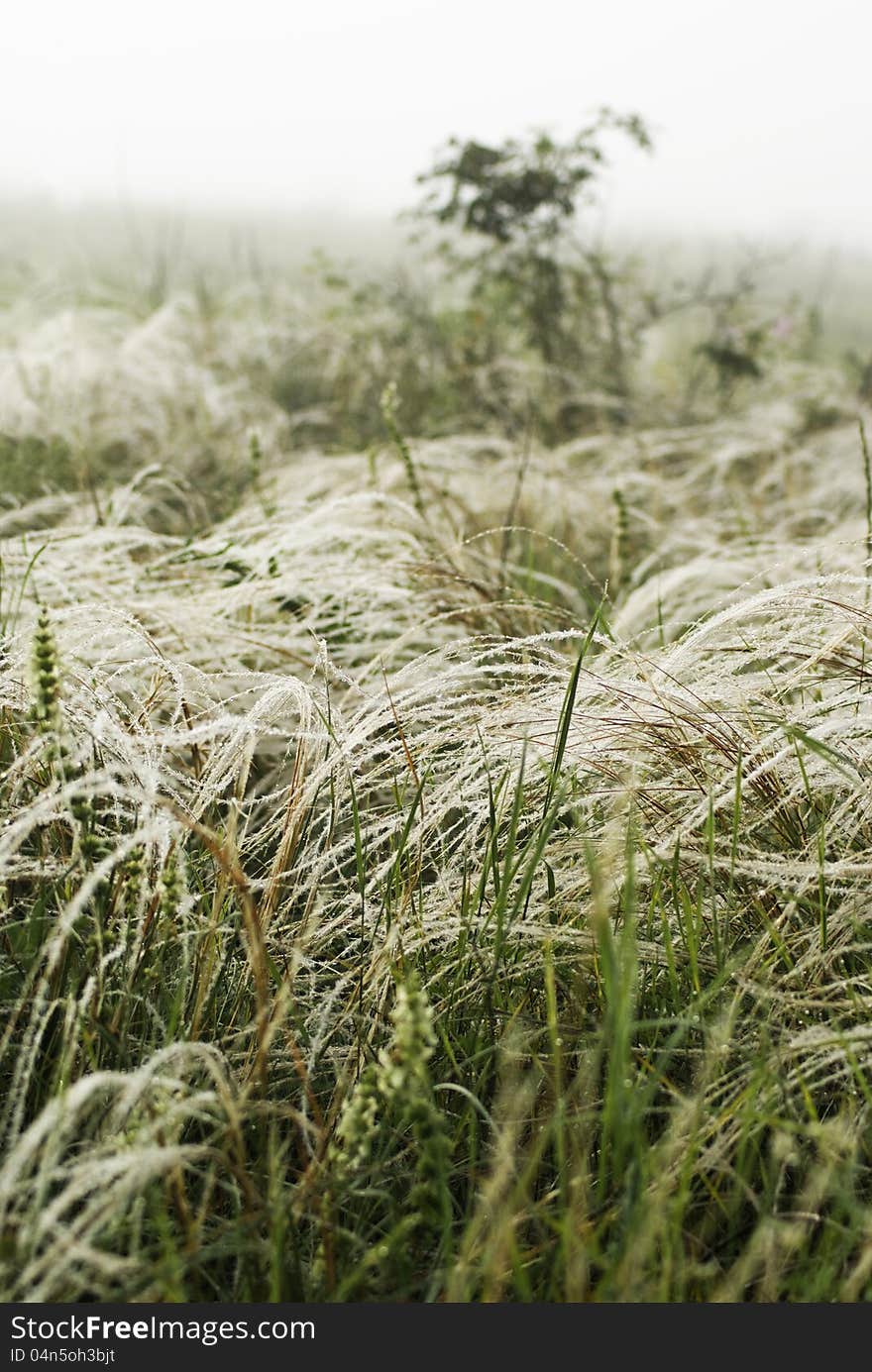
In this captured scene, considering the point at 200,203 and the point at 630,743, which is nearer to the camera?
the point at 630,743

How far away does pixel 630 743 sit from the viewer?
137 cm

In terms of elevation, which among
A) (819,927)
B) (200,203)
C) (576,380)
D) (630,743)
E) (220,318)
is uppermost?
(200,203)

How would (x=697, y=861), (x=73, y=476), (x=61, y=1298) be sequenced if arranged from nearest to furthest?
1. (x=61, y=1298)
2. (x=697, y=861)
3. (x=73, y=476)

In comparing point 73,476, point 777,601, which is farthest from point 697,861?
point 73,476

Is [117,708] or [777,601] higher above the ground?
[777,601]

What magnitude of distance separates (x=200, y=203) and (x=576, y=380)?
1261cm

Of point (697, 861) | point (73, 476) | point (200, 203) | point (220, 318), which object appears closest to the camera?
point (697, 861)

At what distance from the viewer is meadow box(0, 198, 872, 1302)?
35.0 inches

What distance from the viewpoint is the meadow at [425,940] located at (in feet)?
2.92

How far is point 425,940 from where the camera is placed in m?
1.16

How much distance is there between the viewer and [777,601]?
153 centimetres

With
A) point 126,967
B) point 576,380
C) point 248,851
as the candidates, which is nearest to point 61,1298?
point 126,967

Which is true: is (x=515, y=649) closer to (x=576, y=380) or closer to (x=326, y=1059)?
(x=326, y=1059)

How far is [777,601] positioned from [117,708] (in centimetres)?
103
